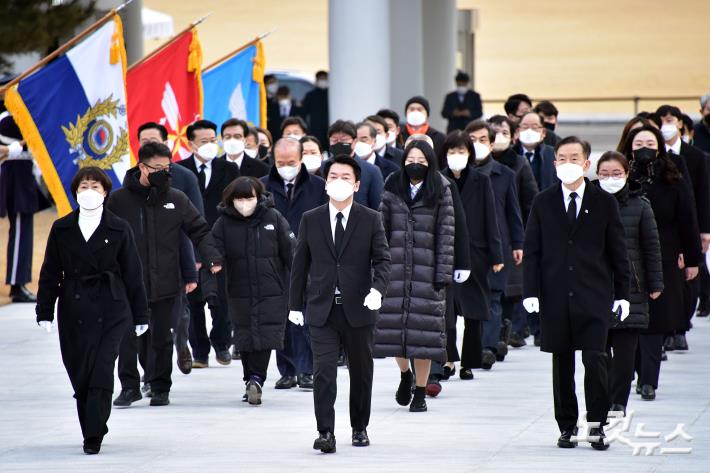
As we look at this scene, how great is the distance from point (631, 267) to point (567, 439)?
52.4 inches

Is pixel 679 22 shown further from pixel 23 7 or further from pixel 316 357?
pixel 316 357

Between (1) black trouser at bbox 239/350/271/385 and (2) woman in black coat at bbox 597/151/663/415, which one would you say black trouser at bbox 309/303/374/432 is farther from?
(1) black trouser at bbox 239/350/271/385

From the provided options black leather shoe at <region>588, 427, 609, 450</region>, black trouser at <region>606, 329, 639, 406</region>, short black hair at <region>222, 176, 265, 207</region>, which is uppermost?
short black hair at <region>222, 176, 265, 207</region>

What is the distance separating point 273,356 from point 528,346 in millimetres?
2136

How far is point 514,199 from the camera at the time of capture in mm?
12289

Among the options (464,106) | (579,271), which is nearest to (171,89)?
(579,271)

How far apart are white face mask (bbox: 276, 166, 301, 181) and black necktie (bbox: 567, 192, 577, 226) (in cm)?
300

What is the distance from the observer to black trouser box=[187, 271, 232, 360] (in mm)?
12117

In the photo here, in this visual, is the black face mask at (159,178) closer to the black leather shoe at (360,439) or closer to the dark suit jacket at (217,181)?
the dark suit jacket at (217,181)

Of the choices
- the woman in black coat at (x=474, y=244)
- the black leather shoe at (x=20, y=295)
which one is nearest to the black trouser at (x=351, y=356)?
the woman in black coat at (x=474, y=244)

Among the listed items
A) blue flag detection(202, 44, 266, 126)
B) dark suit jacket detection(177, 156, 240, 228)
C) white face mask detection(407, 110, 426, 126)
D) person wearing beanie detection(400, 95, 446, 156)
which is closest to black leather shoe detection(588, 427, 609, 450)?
dark suit jacket detection(177, 156, 240, 228)

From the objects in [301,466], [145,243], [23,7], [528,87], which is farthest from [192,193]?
[528,87]

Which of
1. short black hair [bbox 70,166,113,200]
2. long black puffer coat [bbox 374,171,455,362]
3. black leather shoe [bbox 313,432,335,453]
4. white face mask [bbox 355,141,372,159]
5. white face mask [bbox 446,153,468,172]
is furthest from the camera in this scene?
white face mask [bbox 355,141,372,159]

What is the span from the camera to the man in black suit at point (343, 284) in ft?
28.5
